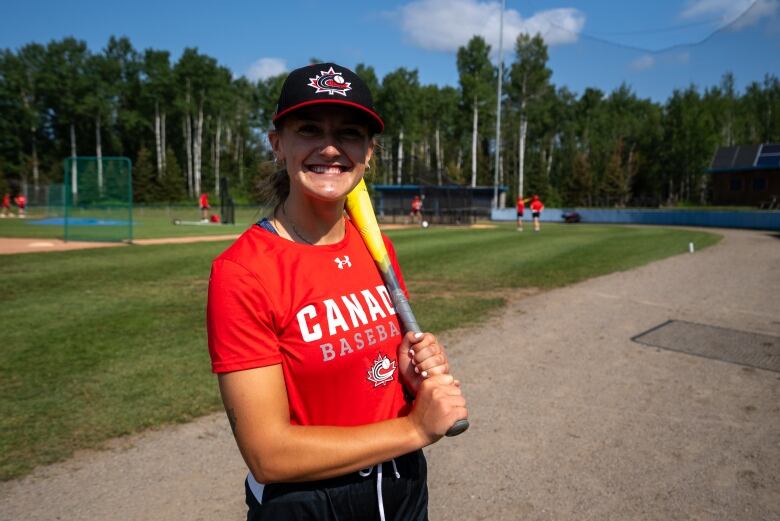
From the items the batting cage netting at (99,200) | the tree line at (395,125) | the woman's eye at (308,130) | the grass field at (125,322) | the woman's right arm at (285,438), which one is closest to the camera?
the woman's right arm at (285,438)

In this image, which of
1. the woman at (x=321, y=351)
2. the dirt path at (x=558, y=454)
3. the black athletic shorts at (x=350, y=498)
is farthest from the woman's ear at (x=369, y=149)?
the dirt path at (x=558, y=454)

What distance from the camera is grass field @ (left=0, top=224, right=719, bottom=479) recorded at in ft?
14.9

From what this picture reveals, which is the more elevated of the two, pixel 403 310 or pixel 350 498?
pixel 403 310

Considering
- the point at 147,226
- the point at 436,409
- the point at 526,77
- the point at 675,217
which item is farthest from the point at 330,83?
the point at 526,77

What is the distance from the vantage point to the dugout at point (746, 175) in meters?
48.0

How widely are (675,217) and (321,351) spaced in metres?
42.9

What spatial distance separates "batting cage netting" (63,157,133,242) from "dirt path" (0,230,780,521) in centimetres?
2060

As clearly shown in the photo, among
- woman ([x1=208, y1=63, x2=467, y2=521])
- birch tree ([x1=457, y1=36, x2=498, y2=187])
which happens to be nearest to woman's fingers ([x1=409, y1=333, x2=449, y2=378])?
woman ([x1=208, y1=63, x2=467, y2=521])

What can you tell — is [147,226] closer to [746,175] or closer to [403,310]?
[403,310]

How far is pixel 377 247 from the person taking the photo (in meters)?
2.01

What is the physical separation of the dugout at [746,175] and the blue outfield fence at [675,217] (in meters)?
12.6

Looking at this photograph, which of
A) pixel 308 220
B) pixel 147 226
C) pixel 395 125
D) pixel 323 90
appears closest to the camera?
pixel 323 90

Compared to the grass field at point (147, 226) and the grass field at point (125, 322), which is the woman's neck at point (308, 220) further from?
the grass field at point (147, 226)

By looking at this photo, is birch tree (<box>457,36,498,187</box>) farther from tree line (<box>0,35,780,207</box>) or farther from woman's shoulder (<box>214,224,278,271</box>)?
woman's shoulder (<box>214,224,278,271</box>)
